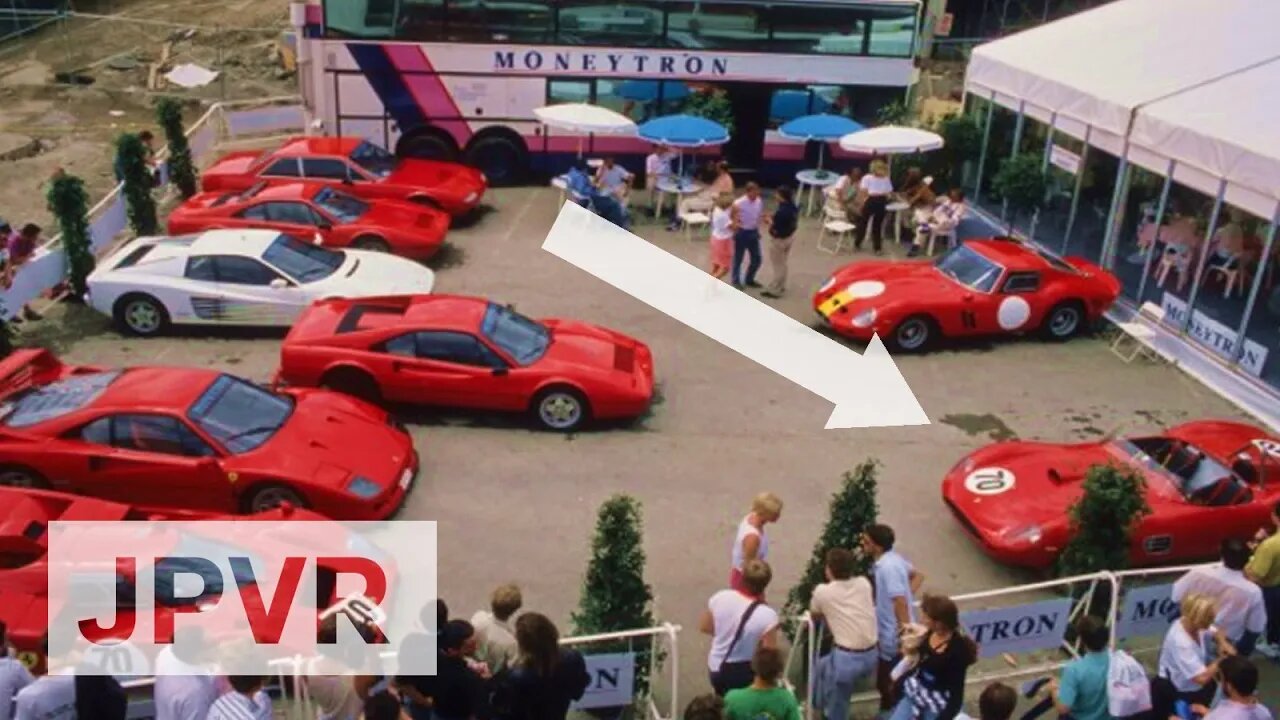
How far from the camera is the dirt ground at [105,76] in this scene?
84.0ft

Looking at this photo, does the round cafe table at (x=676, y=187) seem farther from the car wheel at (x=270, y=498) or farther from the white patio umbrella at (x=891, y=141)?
the car wheel at (x=270, y=498)

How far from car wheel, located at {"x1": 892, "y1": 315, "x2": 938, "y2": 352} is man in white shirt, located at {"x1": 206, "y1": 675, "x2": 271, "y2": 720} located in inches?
419

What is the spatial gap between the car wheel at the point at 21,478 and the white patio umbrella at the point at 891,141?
46.1 ft

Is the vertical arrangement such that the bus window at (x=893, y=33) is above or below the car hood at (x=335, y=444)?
above

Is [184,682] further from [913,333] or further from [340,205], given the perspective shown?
[340,205]

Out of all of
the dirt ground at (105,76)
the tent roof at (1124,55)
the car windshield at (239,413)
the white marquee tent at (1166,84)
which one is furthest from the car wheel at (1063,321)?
the dirt ground at (105,76)

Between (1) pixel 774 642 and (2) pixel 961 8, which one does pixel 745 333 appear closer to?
(1) pixel 774 642

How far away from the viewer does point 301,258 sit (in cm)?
1516

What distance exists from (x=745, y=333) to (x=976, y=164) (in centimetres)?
837

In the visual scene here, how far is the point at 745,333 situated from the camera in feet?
53.7

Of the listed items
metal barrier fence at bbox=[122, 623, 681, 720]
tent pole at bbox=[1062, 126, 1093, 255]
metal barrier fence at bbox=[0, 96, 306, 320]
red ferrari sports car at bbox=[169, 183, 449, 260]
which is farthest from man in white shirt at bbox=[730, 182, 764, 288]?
metal barrier fence at bbox=[122, 623, 681, 720]

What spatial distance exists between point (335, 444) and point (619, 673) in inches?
167

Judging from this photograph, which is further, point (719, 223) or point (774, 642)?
point (719, 223)

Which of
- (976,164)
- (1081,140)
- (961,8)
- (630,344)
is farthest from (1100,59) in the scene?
(961,8)
